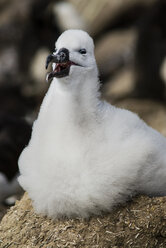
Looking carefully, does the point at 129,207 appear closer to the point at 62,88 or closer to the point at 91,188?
the point at 91,188

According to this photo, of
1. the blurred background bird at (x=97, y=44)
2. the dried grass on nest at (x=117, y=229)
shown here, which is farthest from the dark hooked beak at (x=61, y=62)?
the blurred background bird at (x=97, y=44)

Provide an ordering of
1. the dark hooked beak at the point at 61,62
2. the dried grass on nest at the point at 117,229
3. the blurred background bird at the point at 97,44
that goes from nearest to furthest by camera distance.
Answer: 1. the dark hooked beak at the point at 61,62
2. the dried grass on nest at the point at 117,229
3. the blurred background bird at the point at 97,44

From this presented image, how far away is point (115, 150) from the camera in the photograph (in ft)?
12.3

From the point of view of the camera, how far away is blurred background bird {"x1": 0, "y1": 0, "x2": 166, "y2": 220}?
1118 centimetres

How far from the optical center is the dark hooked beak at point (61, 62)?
3.65 meters

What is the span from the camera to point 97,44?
46.6ft

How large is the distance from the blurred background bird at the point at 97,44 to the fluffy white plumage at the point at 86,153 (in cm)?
659

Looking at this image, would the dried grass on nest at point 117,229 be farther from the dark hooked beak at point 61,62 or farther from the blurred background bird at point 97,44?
the blurred background bird at point 97,44

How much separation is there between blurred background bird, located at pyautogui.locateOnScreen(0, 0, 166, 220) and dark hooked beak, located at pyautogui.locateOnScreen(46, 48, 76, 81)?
676 cm

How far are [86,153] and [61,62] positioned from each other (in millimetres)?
545

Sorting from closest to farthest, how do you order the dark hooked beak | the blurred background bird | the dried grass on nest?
1. the dark hooked beak
2. the dried grass on nest
3. the blurred background bird

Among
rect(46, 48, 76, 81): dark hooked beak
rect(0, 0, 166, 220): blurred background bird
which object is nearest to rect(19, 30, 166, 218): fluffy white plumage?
rect(46, 48, 76, 81): dark hooked beak

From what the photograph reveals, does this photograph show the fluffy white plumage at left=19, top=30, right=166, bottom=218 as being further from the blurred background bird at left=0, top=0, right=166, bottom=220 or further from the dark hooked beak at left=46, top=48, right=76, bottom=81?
the blurred background bird at left=0, top=0, right=166, bottom=220

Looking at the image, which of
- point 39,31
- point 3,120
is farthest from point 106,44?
point 3,120
